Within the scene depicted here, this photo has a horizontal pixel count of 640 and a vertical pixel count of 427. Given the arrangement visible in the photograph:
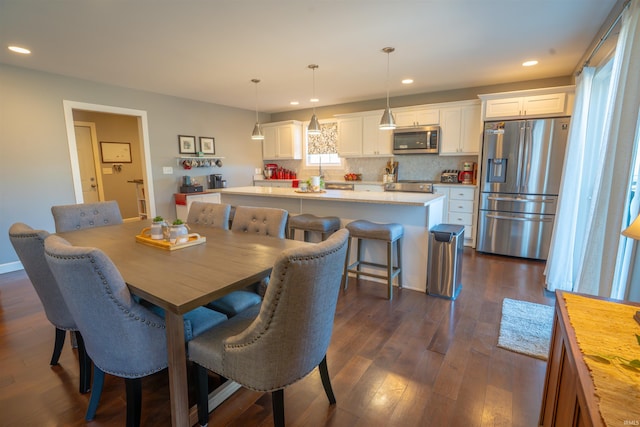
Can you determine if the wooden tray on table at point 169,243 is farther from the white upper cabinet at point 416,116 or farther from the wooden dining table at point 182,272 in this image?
the white upper cabinet at point 416,116

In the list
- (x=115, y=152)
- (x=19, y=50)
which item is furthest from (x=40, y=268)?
(x=115, y=152)

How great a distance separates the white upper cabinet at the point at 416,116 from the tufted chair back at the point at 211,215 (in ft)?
11.6

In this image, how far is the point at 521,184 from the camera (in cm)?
394

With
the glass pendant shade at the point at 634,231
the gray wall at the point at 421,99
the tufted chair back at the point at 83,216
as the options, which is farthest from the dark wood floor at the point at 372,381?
the gray wall at the point at 421,99

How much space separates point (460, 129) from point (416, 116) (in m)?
0.70

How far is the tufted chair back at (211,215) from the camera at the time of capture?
258 centimetres

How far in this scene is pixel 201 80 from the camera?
4.11 m

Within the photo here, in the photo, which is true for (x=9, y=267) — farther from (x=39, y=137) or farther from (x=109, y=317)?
(x=109, y=317)

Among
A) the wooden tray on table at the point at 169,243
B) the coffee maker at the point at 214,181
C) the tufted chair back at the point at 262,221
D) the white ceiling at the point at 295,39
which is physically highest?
the white ceiling at the point at 295,39

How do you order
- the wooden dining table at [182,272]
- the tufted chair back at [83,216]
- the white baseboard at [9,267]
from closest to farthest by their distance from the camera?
the wooden dining table at [182,272], the tufted chair back at [83,216], the white baseboard at [9,267]

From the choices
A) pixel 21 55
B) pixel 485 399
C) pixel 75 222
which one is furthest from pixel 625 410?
pixel 21 55

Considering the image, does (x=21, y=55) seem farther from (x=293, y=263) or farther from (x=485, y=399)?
(x=485, y=399)

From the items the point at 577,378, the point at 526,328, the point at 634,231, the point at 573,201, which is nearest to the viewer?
the point at 577,378

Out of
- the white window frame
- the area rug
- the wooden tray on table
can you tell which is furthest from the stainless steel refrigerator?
the wooden tray on table
